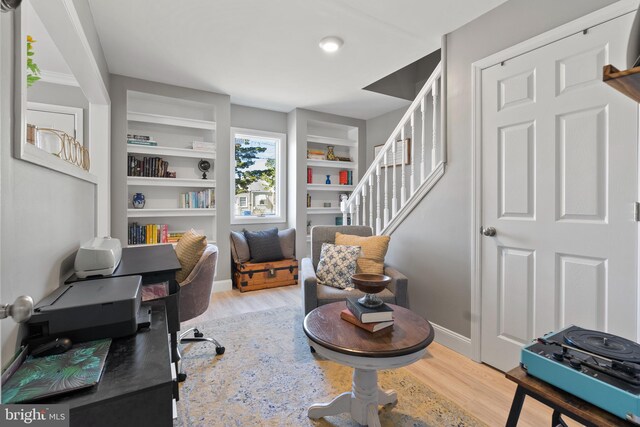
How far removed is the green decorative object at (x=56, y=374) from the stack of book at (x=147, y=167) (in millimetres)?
2996

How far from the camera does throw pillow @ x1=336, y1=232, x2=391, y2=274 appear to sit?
98.6 inches

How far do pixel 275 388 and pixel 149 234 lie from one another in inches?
99.5

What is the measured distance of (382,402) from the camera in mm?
1650

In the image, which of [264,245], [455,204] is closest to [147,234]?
[264,245]

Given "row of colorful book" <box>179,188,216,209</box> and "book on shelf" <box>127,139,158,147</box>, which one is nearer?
"book on shelf" <box>127,139,158,147</box>

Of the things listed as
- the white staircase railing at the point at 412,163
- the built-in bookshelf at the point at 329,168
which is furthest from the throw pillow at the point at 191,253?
the built-in bookshelf at the point at 329,168

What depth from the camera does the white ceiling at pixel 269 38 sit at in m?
2.11

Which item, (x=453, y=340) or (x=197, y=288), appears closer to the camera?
(x=197, y=288)

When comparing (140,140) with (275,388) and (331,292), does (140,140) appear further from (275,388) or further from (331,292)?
(275,388)

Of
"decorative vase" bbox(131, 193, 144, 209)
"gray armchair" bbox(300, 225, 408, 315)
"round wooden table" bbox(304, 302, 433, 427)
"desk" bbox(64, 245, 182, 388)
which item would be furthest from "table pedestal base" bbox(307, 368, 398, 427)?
"decorative vase" bbox(131, 193, 144, 209)

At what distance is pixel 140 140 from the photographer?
3418 mm

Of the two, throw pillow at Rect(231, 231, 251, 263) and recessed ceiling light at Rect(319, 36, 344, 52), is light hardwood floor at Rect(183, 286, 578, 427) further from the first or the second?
recessed ceiling light at Rect(319, 36, 344, 52)

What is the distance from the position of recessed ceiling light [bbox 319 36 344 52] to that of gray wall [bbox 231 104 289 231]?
1943 mm

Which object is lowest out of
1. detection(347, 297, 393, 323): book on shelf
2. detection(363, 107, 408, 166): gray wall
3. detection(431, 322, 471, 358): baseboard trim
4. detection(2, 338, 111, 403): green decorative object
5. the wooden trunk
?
detection(431, 322, 471, 358): baseboard trim
